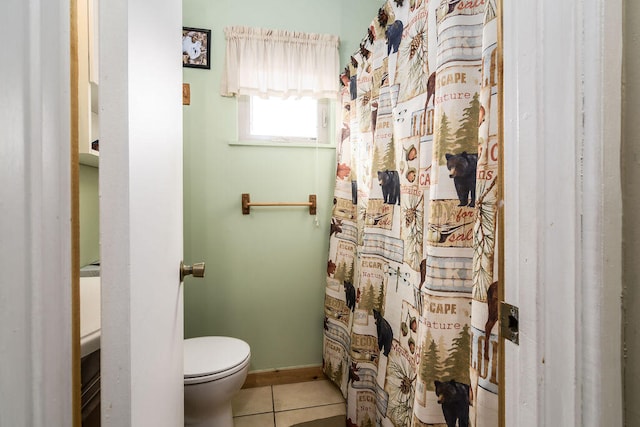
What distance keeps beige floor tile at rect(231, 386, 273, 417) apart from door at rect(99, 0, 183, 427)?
3.52 ft

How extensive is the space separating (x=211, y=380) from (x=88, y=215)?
2.76 feet

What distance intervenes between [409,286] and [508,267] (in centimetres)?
75

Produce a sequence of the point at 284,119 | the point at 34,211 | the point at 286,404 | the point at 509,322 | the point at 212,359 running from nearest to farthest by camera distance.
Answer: the point at 34,211 → the point at 509,322 → the point at 212,359 → the point at 286,404 → the point at 284,119

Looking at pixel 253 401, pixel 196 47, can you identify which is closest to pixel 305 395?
pixel 253 401

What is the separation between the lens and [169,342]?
83 centimetres

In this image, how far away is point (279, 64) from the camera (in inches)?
76.0

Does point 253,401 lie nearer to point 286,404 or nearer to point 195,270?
point 286,404

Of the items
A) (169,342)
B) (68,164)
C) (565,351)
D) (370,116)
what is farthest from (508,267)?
(370,116)

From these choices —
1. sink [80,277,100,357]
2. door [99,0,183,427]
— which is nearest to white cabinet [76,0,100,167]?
door [99,0,183,427]

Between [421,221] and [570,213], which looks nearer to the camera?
[570,213]

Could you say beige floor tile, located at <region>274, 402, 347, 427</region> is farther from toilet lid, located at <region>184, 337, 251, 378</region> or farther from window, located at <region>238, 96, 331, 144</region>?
window, located at <region>238, 96, 331, 144</region>

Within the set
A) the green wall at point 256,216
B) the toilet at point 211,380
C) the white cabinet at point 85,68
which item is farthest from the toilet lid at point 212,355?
the white cabinet at point 85,68

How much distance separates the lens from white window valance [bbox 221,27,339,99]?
1.89m

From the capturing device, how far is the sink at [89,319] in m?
0.62
